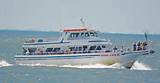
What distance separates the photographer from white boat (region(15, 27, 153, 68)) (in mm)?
67250

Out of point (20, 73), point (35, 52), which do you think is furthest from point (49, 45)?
A: point (20, 73)

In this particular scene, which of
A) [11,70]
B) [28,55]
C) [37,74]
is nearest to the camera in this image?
[37,74]

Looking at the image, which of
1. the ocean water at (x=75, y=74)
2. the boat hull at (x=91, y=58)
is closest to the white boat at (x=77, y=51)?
the boat hull at (x=91, y=58)

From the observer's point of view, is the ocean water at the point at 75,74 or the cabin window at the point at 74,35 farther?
the cabin window at the point at 74,35

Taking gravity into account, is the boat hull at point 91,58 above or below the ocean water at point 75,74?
above

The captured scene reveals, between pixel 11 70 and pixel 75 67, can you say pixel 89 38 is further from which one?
pixel 11 70

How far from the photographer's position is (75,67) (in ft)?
224

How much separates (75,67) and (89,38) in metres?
3.24

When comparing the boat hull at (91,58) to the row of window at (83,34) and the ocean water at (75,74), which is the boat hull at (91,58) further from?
the row of window at (83,34)

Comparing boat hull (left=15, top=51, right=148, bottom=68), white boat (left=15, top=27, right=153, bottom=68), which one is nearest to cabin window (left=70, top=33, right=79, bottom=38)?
white boat (left=15, top=27, right=153, bottom=68)

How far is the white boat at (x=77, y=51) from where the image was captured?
6725 cm

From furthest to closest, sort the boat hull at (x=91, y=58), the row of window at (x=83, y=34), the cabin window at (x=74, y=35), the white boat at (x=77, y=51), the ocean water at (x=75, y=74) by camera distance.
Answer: the cabin window at (x=74, y=35)
the row of window at (x=83, y=34)
the white boat at (x=77, y=51)
the boat hull at (x=91, y=58)
the ocean water at (x=75, y=74)

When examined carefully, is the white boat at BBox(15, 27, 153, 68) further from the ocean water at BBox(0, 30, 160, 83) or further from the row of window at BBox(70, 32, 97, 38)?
the ocean water at BBox(0, 30, 160, 83)

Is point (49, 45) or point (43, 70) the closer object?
point (43, 70)
